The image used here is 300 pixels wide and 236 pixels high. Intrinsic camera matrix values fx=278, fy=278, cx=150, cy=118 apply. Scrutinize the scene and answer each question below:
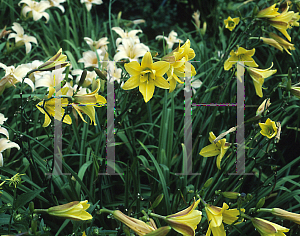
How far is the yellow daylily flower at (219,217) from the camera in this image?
1.12 m

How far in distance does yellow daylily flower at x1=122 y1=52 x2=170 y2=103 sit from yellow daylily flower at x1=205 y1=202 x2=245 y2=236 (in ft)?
1.76

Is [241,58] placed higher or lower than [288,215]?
higher

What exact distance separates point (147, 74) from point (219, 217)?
0.66m

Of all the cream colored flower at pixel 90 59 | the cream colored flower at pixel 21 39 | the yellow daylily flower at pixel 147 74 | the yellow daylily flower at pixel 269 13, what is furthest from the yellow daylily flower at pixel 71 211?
the cream colored flower at pixel 21 39

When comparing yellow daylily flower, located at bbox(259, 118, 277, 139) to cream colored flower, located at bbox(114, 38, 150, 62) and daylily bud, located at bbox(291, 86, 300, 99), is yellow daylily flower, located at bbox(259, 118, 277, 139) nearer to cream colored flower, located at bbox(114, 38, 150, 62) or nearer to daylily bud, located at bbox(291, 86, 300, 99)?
daylily bud, located at bbox(291, 86, 300, 99)

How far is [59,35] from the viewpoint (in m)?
2.92

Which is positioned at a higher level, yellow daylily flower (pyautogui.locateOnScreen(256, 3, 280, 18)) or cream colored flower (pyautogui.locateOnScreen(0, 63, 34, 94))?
yellow daylily flower (pyautogui.locateOnScreen(256, 3, 280, 18))

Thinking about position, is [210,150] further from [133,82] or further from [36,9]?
[36,9]

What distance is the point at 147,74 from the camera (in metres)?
1.20

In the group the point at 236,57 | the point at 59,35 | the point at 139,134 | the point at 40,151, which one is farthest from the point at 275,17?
the point at 59,35

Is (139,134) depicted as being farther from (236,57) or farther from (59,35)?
(59,35)

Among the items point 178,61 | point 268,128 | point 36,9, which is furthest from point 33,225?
point 36,9

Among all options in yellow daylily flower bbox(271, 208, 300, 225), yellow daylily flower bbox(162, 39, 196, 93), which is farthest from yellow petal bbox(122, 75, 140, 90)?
yellow daylily flower bbox(271, 208, 300, 225)

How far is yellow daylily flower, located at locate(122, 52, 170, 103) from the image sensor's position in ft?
3.76
